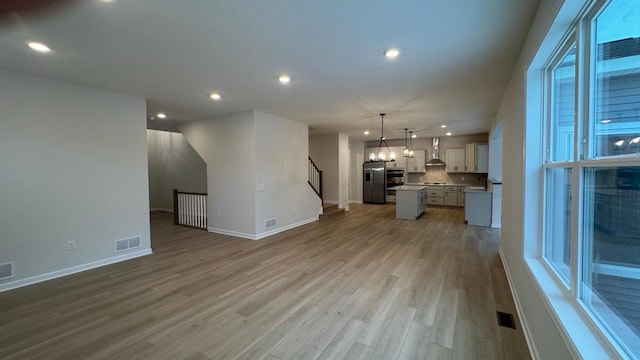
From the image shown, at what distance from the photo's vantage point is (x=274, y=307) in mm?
2779

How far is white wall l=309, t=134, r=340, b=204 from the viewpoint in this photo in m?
8.91

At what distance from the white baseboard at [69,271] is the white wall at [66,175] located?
0.01 m

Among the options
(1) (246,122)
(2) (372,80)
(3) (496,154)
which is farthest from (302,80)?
(3) (496,154)

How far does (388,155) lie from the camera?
1087cm

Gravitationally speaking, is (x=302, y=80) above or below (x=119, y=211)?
above

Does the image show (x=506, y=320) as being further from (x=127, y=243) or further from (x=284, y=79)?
(x=127, y=243)

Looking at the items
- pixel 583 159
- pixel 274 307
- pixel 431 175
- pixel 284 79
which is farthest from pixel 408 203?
pixel 583 159

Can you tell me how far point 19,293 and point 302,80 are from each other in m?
4.48

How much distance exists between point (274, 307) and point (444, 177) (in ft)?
30.5

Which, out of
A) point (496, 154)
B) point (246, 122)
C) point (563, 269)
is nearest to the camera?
point (563, 269)

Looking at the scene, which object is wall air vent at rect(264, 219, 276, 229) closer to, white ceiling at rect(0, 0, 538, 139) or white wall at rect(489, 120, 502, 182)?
white ceiling at rect(0, 0, 538, 139)

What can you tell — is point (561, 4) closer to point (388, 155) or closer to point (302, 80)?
point (302, 80)

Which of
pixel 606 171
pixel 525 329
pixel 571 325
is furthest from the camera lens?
pixel 525 329

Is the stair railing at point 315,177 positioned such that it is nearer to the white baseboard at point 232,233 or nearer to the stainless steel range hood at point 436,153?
the white baseboard at point 232,233
